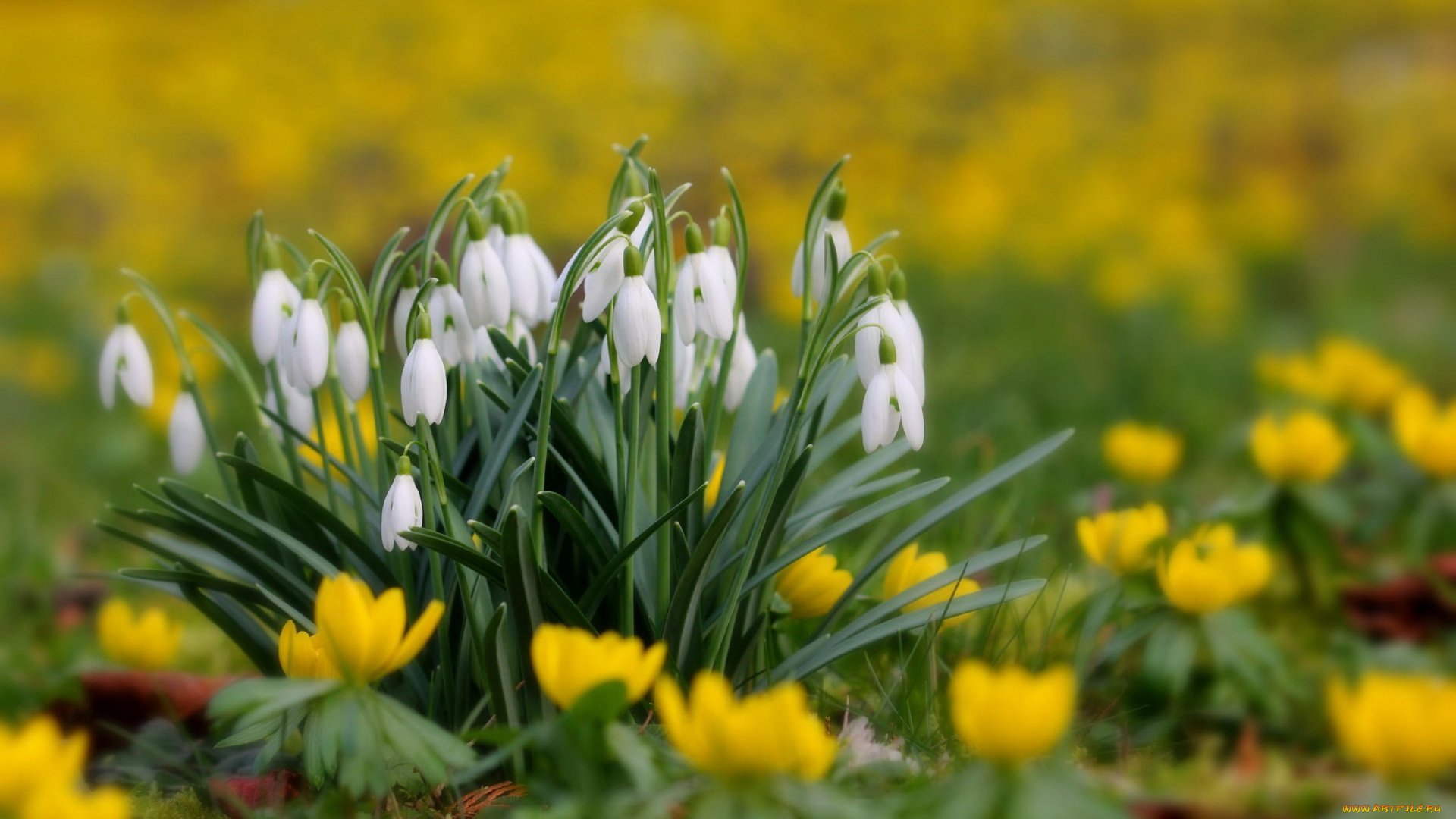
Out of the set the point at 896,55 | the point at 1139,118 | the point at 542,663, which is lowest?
the point at 542,663

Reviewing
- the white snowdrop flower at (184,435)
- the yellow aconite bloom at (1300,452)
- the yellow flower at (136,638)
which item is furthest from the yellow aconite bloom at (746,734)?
the yellow aconite bloom at (1300,452)

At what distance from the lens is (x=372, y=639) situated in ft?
4.15

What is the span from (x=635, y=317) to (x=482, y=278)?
0.72 feet

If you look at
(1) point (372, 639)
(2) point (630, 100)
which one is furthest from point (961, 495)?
(2) point (630, 100)

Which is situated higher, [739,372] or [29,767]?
[739,372]

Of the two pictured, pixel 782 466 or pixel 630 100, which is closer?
pixel 782 466

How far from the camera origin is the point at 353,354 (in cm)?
143

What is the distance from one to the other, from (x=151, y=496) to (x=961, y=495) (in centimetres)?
101

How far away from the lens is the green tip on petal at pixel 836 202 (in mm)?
1533

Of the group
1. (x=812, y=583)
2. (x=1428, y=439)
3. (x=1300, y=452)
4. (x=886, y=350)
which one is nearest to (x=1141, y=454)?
(x=1300, y=452)

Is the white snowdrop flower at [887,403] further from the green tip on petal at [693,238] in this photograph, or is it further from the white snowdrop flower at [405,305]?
the white snowdrop flower at [405,305]

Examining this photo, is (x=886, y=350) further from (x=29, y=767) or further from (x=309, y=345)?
(x=29, y=767)

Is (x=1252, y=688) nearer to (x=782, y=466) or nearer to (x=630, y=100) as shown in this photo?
(x=782, y=466)

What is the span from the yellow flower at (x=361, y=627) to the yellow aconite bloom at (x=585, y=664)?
0.42 feet
